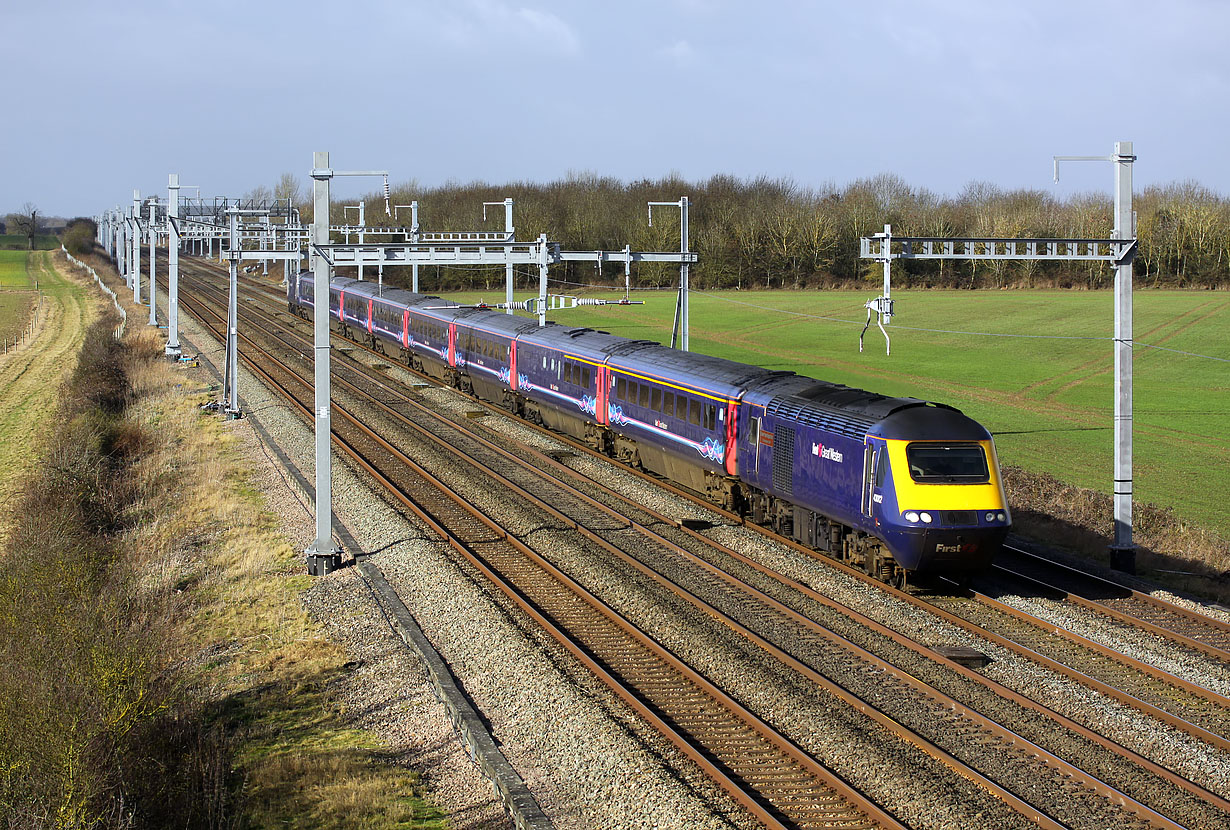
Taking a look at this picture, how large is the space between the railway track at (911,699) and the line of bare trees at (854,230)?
70.2 meters

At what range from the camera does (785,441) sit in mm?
19891

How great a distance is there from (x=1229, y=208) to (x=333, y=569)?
8685 cm

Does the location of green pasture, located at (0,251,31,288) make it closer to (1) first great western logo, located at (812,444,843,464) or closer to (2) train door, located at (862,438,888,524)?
(1) first great western logo, located at (812,444,843,464)

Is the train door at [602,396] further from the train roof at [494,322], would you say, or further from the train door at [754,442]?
the train door at [754,442]

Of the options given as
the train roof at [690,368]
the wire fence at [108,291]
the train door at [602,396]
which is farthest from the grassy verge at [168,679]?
the wire fence at [108,291]

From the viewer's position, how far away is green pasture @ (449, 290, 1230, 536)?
33625mm

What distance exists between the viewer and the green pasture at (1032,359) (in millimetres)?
33625

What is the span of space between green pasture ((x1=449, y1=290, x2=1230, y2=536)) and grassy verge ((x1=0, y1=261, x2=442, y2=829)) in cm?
2056

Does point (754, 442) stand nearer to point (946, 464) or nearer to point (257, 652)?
point (946, 464)

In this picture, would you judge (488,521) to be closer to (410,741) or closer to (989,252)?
(410,741)

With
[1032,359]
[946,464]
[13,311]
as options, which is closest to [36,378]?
[13,311]

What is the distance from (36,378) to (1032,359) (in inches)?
1896

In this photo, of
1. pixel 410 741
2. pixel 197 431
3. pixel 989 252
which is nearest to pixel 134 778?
pixel 410 741

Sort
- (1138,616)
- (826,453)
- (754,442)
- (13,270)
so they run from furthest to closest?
(13,270)
(754,442)
(826,453)
(1138,616)
